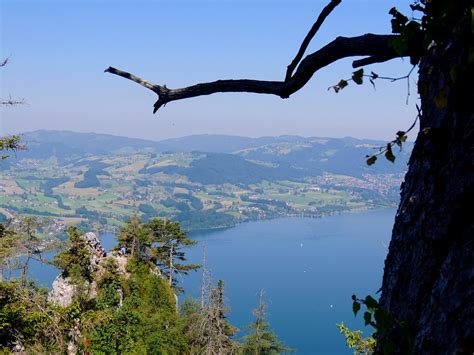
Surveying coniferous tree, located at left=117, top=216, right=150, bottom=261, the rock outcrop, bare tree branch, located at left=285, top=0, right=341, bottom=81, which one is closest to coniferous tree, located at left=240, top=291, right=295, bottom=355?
coniferous tree, located at left=117, top=216, right=150, bottom=261

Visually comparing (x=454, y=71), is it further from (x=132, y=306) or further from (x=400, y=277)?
(x=132, y=306)

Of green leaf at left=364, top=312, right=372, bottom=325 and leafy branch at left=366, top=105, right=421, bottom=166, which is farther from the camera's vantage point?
leafy branch at left=366, top=105, right=421, bottom=166

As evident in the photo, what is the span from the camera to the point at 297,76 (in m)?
2.65

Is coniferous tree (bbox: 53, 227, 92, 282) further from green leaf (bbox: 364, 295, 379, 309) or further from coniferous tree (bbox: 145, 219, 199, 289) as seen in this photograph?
green leaf (bbox: 364, 295, 379, 309)

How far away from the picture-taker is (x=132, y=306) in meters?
22.2

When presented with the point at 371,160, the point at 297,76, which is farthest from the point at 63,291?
the point at 371,160

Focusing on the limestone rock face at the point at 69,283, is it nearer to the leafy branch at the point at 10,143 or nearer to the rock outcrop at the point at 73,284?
the rock outcrop at the point at 73,284

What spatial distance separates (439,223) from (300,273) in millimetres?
96267

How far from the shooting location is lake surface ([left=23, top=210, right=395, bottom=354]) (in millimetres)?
68000

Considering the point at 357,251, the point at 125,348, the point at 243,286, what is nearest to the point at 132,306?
the point at 125,348

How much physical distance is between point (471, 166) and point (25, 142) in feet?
35.0

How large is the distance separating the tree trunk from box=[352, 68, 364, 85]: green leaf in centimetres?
32

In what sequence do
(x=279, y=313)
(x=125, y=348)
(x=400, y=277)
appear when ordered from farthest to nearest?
(x=279, y=313), (x=125, y=348), (x=400, y=277)

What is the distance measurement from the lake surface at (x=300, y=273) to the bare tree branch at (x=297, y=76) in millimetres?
40744
